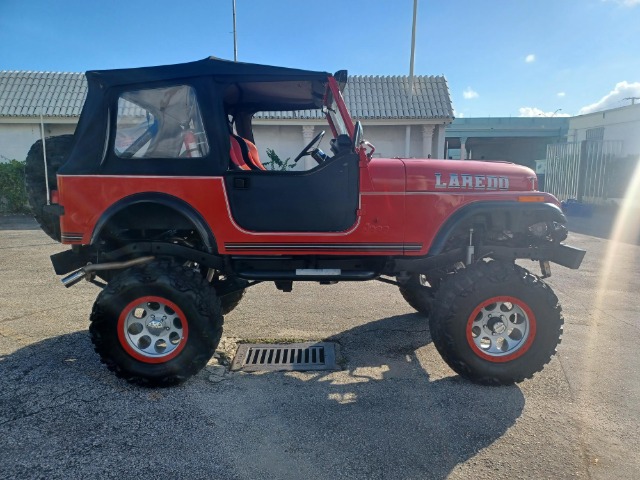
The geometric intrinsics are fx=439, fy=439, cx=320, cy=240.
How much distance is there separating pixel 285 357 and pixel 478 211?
212 centimetres

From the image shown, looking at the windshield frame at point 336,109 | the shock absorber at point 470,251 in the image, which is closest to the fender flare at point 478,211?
the shock absorber at point 470,251

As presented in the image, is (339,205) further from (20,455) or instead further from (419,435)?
(20,455)

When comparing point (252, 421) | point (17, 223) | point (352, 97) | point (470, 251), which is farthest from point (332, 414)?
point (352, 97)

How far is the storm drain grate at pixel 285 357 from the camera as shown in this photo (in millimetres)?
3811

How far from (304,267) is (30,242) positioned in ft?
28.2

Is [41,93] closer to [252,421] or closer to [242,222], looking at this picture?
[242,222]

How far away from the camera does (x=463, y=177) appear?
12.1 ft

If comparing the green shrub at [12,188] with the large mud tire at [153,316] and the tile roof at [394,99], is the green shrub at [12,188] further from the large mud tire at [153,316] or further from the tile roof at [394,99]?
the large mud tire at [153,316]

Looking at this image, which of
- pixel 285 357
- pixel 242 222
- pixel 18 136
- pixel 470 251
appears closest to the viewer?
pixel 242 222

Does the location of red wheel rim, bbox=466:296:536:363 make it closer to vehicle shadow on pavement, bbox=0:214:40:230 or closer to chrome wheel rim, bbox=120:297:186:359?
chrome wheel rim, bbox=120:297:186:359

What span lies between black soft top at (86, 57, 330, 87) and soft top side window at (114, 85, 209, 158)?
4.2 inches

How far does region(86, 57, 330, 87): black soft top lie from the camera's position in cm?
351

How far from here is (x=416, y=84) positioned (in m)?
16.6

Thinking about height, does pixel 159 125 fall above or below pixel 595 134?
below
